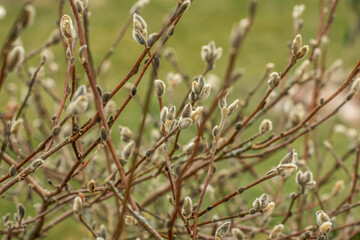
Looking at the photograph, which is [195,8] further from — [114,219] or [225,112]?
[225,112]

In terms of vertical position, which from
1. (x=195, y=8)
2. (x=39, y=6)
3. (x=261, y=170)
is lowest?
(x=261, y=170)

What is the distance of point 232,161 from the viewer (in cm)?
192

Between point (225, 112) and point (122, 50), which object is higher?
point (122, 50)

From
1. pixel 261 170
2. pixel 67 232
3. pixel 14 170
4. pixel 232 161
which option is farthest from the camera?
pixel 261 170

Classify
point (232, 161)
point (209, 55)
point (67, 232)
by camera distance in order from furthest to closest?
point (67, 232) → point (232, 161) → point (209, 55)

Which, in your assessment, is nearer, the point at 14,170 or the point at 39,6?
the point at 14,170

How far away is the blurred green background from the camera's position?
19.7ft

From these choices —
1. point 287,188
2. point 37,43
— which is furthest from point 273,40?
point 287,188

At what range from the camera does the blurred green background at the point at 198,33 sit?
236 inches

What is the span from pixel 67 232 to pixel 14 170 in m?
2.09

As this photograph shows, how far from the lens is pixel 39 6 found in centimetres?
786

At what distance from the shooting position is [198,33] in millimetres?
7270

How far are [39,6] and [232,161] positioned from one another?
6.74 metres

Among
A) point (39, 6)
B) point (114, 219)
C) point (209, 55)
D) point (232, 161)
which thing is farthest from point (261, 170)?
point (39, 6)
